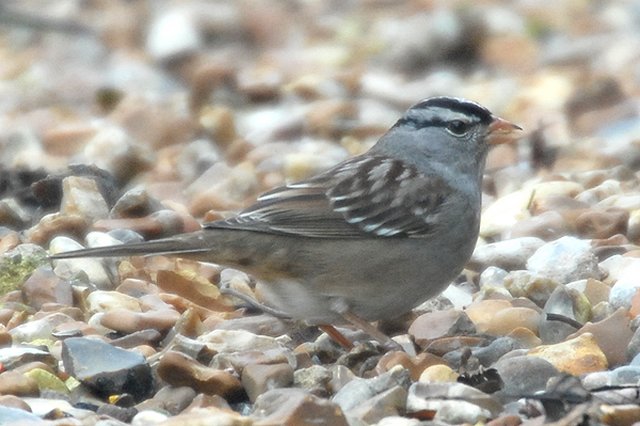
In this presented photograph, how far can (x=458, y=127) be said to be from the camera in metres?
5.59

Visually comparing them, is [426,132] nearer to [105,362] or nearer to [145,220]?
[145,220]

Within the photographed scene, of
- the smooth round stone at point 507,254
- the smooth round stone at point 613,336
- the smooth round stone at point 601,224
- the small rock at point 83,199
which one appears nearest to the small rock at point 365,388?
the smooth round stone at point 613,336

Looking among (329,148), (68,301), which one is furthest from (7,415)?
(329,148)

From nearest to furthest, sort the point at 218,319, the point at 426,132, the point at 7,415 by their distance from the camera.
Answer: the point at 7,415
the point at 218,319
the point at 426,132

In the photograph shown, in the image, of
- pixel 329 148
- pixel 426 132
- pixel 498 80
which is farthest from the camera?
pixel 498 80

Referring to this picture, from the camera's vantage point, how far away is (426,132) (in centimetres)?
559

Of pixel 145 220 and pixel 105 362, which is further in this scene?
pixel 145 220

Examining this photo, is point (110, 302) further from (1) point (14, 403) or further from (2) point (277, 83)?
(2) point (277, 83)

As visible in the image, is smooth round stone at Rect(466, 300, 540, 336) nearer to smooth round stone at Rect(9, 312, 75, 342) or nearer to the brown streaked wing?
the brown streaked wing

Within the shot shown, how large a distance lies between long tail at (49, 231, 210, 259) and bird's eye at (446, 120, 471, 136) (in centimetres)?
114

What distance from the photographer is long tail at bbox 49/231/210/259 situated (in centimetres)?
470

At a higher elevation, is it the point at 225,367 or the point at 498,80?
the point at 498,80

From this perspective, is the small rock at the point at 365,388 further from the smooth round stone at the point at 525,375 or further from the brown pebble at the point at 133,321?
the brown pebble at the point at 133,321

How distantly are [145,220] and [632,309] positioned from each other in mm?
1961
